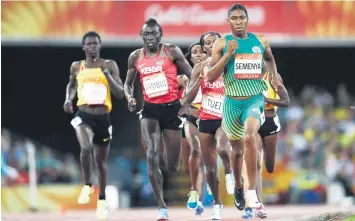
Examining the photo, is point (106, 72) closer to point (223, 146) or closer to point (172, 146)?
point (172, 146)

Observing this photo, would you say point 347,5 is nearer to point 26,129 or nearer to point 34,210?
point 34,210

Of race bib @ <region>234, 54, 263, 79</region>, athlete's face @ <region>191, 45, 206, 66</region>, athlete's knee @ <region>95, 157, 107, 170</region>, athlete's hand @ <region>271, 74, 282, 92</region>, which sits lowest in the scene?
athlete's knee @ <region>95, 157, 107, 170</region>

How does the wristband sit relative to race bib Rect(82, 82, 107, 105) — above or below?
above

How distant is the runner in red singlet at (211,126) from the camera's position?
46.9 feet

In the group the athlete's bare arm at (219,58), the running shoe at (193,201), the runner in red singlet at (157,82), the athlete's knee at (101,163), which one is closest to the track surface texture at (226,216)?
the running shoe at (193,201)

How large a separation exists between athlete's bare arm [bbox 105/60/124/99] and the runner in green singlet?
244cm

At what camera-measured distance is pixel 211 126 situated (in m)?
14.4

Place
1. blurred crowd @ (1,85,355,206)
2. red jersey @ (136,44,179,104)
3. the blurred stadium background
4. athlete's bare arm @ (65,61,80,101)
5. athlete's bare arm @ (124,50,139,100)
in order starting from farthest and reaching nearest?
blurred crowd @ (1,85,355,206), the blurred stadium background, athlete's bare arm @ (65,61,80,101), athlete's bare arm @ (124,50,139,100), red jersey @ (136,44,179,104)

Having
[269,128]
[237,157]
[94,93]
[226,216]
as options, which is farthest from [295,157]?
[237,157]

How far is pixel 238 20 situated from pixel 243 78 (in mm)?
736

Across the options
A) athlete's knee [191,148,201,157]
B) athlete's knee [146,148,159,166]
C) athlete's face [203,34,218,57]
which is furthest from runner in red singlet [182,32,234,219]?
athlete's knee [191,148,201,157]

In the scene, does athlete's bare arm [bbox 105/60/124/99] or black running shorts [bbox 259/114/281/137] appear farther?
athlete's bare arm [bbox 105/60/124/99]

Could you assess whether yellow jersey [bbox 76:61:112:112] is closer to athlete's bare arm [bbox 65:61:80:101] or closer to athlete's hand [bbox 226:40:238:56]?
athlete's bare arm [bbox 65:61:80:101]

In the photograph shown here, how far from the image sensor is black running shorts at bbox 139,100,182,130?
14.5 metres
